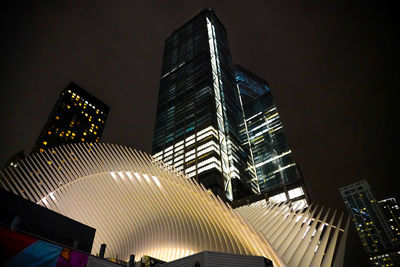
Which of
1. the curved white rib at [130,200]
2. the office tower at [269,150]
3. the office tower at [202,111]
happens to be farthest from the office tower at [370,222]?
the curved white rib at [130,200]

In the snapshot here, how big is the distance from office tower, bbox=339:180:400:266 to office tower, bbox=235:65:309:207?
6142 centimetres

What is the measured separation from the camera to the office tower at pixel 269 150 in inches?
2665

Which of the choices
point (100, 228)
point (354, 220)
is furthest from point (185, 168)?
point (354, 220)

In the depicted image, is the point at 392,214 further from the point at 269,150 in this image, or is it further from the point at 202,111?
the point at 202,111

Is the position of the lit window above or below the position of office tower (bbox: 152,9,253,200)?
below

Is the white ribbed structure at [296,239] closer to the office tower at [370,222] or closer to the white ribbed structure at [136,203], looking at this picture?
the white ribbed structure at [136,203]

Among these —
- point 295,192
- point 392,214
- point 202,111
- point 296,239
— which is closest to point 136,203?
point 296,239

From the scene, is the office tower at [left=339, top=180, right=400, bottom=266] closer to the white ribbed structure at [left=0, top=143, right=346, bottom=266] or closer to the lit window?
the lit window

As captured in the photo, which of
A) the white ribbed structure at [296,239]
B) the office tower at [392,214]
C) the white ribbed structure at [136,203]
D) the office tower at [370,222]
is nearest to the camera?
the white ribbed structure at [296,239]

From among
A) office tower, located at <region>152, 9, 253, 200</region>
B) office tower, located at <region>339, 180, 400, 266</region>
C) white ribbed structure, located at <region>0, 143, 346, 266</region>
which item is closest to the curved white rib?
white ribbed structure, located at <region>0, 143, 346, 266</region>

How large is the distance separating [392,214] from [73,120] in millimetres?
181552

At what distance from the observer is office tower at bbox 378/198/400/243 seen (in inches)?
4772

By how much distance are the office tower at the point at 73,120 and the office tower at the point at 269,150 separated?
228ft

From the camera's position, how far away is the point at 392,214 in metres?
140
